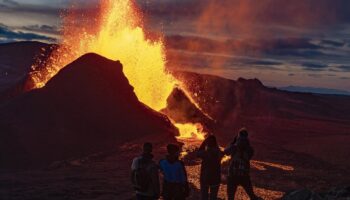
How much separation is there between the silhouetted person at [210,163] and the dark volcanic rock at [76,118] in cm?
1521

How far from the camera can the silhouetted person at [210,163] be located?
11.8 meters

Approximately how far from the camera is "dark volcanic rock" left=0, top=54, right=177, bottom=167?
2661cm

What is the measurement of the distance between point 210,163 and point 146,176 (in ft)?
7.93

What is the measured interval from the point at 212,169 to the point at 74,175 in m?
11.5

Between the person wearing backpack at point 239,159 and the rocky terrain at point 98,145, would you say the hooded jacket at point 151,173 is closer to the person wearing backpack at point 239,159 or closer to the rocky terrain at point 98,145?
the person wearing backpack at point 239,159

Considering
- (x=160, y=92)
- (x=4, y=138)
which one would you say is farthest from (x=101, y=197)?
(x=160, y=92)

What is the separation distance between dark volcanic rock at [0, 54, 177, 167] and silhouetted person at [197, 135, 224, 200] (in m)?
15.2

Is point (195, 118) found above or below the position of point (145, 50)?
below

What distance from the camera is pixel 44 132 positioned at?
1094 inches

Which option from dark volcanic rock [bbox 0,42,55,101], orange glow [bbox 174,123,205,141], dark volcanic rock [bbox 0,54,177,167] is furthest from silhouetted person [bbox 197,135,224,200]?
dark volcanic rock [bbox 0,42,55,101]

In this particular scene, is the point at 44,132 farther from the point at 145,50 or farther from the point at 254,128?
the point at 254,128

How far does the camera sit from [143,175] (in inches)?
386

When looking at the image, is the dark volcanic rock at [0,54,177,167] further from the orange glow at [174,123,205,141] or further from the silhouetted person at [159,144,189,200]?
the silhouetted person at [159,144,189,200]

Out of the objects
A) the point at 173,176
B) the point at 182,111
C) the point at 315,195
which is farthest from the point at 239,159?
the point at 182,111
